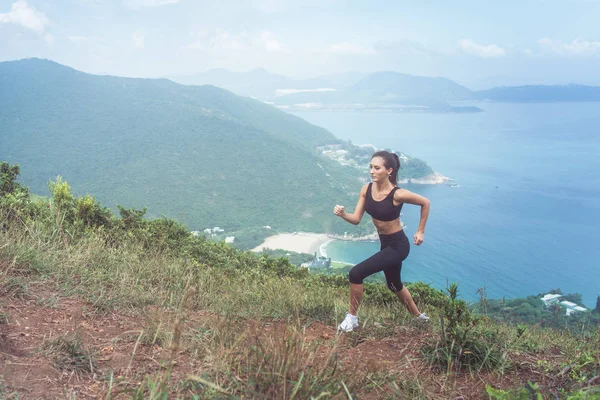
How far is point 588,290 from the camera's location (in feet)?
188

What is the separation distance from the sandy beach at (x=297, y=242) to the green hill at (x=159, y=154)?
3.58 m

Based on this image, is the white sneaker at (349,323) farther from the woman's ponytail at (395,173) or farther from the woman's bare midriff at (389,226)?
the woman's ponytail at (395,173)

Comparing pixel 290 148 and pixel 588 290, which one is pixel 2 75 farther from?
pixel 588 290

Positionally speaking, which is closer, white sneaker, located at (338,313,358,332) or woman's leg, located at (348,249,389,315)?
white sneaker, located at (338,313,358,332)

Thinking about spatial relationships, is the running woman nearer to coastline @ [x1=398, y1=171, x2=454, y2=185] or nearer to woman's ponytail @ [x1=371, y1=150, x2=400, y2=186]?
woman's ponytail @ [x1=371, y1=150, x2=400, y2=186]

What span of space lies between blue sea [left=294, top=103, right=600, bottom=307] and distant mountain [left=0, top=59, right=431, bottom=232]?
54.4ft

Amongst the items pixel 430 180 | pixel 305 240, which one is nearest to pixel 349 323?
pixel 305 240

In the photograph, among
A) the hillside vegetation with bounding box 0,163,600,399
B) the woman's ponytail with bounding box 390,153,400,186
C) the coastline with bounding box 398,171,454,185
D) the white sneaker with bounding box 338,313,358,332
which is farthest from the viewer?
the coastline with bounding box 398,171,454,185

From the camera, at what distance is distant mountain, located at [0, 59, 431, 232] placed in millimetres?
77750

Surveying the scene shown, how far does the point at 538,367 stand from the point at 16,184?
990cm

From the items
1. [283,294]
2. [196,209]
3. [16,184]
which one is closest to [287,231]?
[196,209]

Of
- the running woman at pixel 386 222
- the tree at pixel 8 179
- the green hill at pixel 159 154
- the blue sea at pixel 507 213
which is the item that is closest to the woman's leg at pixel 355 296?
the running woman at pixel 386 222

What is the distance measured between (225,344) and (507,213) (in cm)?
8902

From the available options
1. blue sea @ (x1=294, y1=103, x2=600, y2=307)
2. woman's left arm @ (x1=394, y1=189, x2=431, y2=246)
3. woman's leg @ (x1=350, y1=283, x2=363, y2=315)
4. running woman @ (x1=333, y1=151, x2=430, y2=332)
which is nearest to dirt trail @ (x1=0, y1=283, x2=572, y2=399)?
woman's leg @ (x1=350, y1=283, x2=363, y2=315)
